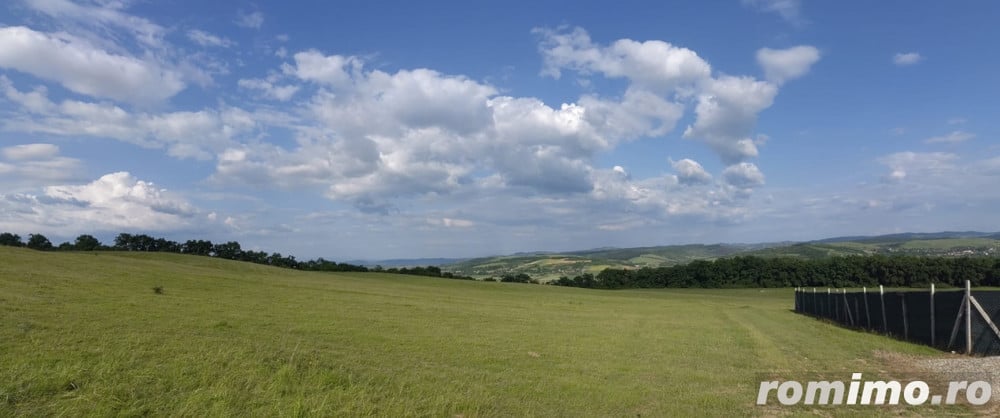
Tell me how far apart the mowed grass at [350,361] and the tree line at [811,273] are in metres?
106

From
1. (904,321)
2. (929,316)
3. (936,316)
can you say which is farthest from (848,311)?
(936,316)

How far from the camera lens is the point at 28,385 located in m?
7.95

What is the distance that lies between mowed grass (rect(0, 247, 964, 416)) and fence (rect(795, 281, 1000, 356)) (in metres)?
1.08

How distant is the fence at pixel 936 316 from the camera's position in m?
19.0

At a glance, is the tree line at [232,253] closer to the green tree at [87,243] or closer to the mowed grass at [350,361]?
the green tree at [87,243]

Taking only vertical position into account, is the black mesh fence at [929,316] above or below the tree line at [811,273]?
above

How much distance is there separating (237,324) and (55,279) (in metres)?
14.4

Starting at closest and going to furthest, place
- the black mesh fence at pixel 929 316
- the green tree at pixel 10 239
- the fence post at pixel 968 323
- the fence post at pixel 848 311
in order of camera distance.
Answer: the black mesh fence at pixel 929 316, the fence post at pixel 968 323, the fence post at pixel 848 311, the green tree at pixel 10 239

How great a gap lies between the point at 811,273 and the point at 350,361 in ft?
435

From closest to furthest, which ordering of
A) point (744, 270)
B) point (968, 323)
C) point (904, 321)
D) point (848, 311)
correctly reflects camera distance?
point (968, 323) < point (904, 321) < point (848, 311) < point (744, 270)

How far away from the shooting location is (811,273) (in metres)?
125

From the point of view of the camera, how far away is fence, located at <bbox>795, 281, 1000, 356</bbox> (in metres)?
19.0

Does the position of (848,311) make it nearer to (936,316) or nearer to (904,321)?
(904,321)

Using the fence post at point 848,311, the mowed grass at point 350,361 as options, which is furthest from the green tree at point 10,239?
the fence post at point 848,311
